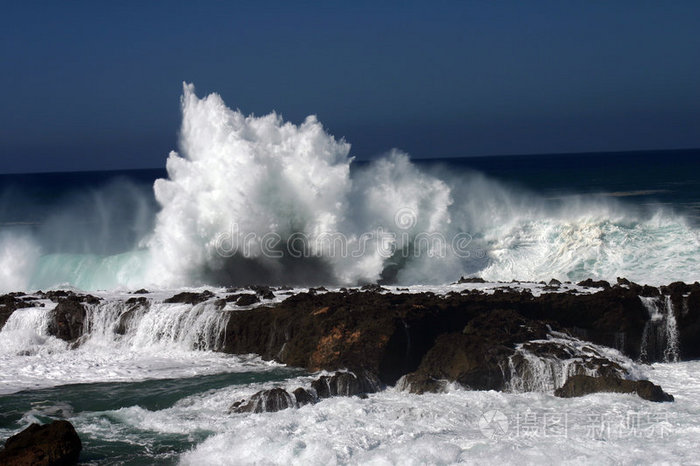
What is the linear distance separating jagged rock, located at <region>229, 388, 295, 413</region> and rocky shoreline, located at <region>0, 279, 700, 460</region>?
0.02m

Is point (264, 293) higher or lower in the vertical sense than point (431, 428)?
higher

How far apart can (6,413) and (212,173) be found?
1470 cm

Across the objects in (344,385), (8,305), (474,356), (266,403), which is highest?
(8,305)

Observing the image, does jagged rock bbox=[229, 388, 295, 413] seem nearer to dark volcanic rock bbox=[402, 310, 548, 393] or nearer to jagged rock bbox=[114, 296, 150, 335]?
dark volcanic rock bbox=[402, 310, 548, 393]

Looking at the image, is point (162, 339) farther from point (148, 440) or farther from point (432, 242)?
point (432, 242)

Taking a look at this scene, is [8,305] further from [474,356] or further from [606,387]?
[606,387]

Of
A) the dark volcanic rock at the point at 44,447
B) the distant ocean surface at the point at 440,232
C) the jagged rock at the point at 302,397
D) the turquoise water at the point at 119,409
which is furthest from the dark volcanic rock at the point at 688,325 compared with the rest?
A: the dark volcanic rock at the point at 44,447

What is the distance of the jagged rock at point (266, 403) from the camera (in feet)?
45.0

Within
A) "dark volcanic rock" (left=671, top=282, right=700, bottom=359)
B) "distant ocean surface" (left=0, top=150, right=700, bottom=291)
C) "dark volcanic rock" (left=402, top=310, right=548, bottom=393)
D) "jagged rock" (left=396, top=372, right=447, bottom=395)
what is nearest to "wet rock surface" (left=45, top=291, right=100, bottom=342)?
"distant ocean surface" (left=0, top=150, right=700, bottom=291)

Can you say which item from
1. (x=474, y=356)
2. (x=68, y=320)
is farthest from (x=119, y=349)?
(x=474, y=356)

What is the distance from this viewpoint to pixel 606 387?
14703 millimetres

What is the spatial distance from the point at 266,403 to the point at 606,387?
6053mm

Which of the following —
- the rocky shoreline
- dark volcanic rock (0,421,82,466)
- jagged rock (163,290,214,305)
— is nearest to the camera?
dark volcanic rock (0,421,82,466)

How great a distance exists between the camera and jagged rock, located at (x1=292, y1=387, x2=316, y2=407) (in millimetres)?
13984
